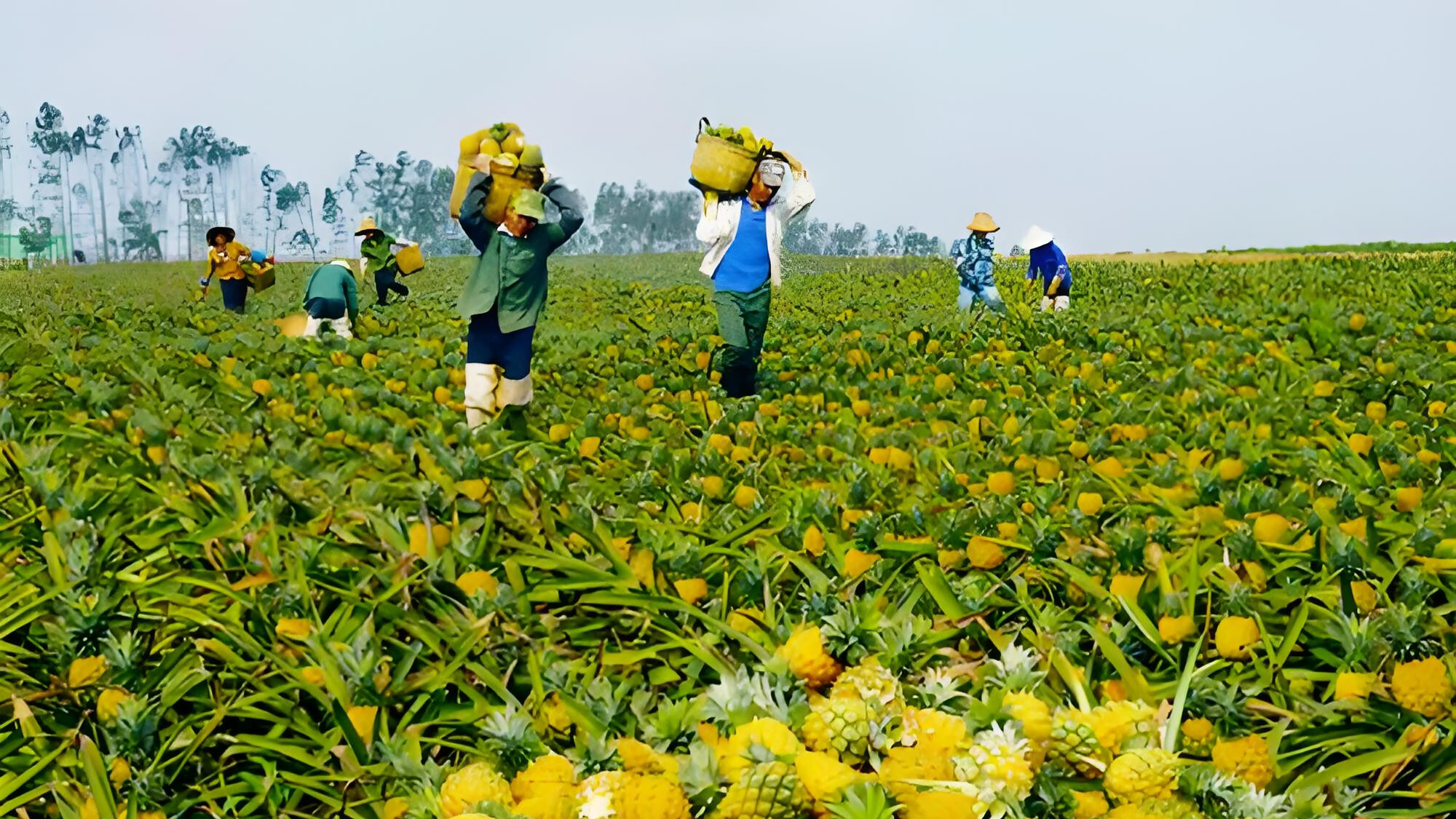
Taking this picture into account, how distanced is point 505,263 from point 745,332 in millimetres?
1601

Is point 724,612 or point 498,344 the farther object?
point 498,344

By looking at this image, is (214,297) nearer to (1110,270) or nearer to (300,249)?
(1110,270)

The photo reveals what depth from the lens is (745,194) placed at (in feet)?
22.2

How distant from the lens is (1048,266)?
39.2ft

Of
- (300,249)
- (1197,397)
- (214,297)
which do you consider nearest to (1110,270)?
(214,297)

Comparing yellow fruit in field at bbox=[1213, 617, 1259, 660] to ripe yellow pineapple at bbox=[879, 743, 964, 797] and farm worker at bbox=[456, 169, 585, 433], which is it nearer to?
ripe yellow pineapple at bbox=[879, 743, 964, 797]

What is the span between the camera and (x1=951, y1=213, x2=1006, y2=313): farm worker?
11.2m

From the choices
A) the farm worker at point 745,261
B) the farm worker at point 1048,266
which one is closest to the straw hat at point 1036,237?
the farm worker at point 1048,266

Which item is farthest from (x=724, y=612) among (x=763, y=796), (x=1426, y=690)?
(x=1426, y=690)

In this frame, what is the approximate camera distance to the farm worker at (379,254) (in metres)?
12.0

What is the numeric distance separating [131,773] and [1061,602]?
2.09 meters

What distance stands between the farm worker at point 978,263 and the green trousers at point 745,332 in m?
4.90

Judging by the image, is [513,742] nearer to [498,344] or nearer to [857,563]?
[857,563]

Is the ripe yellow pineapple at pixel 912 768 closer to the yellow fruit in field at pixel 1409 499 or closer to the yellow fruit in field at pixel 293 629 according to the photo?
the yellow fruit in field at pixel 293 629
